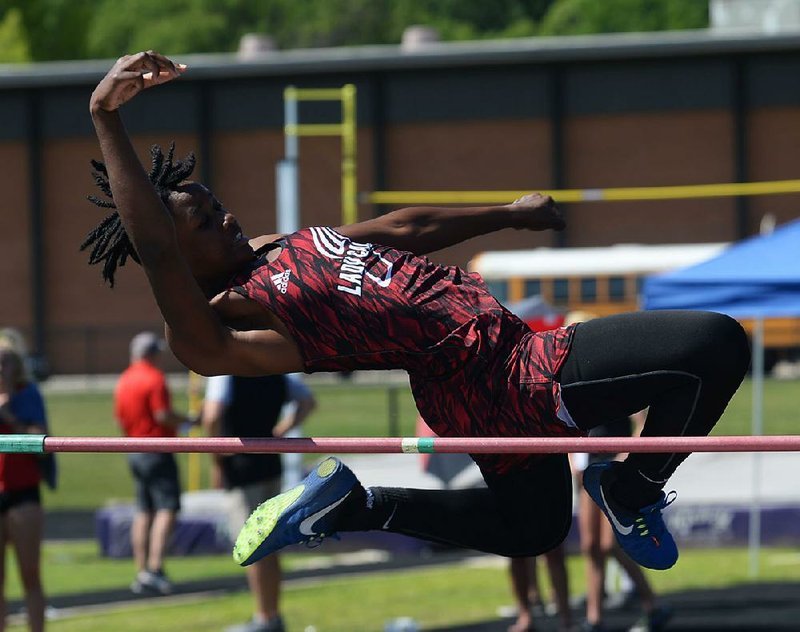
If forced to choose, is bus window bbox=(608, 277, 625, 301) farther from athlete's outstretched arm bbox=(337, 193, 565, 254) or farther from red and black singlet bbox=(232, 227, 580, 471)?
red and black singlet bbox=(232, 227, 580, 471)

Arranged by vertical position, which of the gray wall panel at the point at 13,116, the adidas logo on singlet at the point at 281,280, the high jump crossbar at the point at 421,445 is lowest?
the high jump crossbar at the point at 421,445

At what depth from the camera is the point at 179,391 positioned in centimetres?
2622

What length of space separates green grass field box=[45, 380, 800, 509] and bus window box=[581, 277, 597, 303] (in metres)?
3.02

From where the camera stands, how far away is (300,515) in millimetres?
4680

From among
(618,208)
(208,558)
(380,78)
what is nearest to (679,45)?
(618,208)

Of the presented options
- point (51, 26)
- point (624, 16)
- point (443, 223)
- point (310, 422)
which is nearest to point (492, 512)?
point (443, 223)

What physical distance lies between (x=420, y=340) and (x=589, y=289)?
71.5 feet

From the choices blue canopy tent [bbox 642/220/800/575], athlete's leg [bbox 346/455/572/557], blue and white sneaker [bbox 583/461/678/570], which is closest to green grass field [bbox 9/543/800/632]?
blue canopy tent [bbox 642/220/800/575]

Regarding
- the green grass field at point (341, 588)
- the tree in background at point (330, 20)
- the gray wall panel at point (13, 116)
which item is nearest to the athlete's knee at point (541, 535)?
the green grass field at point (341, 588)

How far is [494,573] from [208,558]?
242 cm

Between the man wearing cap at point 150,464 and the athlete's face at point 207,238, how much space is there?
5996 millimetres

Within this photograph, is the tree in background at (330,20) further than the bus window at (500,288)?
Yes

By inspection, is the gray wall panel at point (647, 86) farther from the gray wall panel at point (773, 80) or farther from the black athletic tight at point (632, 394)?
the black athletic tight at point (632, 394)

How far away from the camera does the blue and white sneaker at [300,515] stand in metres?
4.61
